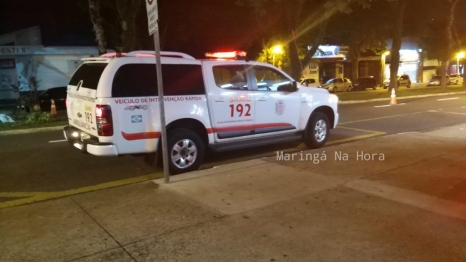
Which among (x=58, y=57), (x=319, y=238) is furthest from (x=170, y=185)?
(x=58, y=57)

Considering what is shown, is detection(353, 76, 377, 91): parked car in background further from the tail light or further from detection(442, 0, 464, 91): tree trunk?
the tail light

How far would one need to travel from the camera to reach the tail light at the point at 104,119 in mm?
6582

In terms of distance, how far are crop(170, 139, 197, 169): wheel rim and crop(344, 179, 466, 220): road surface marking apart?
2.68 m

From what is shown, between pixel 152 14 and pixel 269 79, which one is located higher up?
pixel 152 14

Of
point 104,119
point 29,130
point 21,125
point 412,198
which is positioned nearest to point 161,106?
point 104,119

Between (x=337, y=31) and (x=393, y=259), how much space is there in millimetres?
35014

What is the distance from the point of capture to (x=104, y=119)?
6598 millimetres

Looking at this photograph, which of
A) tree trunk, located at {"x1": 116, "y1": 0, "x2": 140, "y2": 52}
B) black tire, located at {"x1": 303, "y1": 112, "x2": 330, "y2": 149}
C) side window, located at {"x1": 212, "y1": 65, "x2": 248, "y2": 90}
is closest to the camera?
side window, located at {"x1": 212, "y1": 65, "x2": 248, "y2": 90}

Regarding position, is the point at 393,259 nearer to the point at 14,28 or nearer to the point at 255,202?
the point at 255,202

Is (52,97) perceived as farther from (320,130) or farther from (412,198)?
(412,198)

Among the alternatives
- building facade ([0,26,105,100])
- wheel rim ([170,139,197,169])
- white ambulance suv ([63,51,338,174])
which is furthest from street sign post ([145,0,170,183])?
building facade ([0,26,105,100])

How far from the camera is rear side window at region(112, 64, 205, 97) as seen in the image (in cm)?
685

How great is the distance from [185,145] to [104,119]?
4.98 ft

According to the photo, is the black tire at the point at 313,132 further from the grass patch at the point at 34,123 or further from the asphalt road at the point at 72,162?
the grass patch at the point at 34,123
